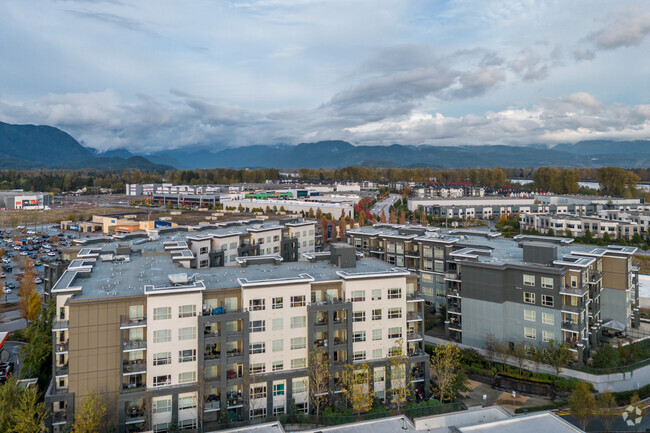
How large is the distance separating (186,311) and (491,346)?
18250 millimetres

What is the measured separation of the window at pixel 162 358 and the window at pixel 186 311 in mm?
1704

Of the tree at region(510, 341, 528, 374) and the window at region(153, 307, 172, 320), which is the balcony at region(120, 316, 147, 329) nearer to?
the window at region(153, 307, 172, 320)

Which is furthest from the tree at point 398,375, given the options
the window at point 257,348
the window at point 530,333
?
the window at point 530,333

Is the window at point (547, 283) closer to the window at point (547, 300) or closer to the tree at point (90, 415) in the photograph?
the window at point (547, 300)

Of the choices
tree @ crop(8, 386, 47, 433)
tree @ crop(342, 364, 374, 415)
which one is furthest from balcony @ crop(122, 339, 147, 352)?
tree @ crop(342, 364, 374, 415)

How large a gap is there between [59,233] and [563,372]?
3279 inches

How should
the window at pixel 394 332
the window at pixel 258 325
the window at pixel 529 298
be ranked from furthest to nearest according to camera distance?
the window at pixel 529 298
the window at pixel 394 332
the window at pixel 258 325

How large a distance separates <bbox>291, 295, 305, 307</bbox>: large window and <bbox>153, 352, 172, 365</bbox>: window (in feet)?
19.1

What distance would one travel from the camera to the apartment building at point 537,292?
80.7ft

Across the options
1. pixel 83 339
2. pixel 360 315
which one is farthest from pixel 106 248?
pixel 360 315

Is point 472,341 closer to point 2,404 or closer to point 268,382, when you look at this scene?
point 268,382

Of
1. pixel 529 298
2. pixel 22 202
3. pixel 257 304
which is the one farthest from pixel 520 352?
pixel 22 202

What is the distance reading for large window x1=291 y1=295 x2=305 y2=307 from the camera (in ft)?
66.5

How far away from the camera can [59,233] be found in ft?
258
